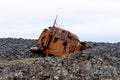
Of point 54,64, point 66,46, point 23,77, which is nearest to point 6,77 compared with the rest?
point 23,77

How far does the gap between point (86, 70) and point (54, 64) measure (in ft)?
4.02

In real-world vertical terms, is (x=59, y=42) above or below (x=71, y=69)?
above

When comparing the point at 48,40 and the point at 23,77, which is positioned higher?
the point at 48,40

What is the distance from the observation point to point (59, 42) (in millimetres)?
26156

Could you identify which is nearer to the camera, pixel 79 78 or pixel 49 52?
pixel 79 78

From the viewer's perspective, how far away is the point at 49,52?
1052 inches

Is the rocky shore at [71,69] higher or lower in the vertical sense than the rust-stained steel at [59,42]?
lower

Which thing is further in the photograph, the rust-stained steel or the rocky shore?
the rust-stained steel

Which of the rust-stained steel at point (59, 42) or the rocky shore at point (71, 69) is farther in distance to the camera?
the rust-stained steel at point (59, 42)

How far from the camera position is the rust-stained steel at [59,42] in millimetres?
26172

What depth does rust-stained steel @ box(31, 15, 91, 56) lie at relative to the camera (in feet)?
85.9

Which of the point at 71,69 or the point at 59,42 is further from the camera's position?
the point at 59,42

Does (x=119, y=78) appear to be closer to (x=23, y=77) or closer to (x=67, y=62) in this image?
(x=67, y=62)

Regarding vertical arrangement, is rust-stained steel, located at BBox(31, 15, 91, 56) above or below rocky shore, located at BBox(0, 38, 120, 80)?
above
